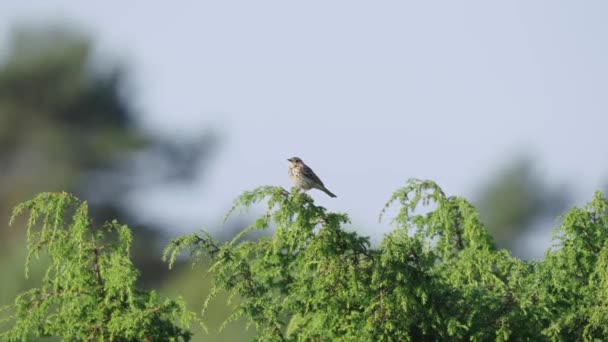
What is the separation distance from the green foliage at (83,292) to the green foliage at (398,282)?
0.28 m

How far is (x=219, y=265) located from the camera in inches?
257

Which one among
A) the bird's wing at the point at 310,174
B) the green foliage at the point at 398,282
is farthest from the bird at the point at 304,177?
the green foliage at the point at 398,282

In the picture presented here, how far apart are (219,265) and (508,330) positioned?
5.07 feet

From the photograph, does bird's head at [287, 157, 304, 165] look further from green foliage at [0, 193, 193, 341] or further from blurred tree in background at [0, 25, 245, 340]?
blurred tree in background at [0, 25, 245, 340]

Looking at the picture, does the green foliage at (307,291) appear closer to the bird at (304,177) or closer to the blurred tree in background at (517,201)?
the bird at (304,177)

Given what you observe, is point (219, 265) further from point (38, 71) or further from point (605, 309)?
point (38, 71)

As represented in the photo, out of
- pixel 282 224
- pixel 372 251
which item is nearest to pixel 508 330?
pixel 372 251

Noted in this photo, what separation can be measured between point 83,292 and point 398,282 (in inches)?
62.3

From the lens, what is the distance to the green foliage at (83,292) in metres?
6.12

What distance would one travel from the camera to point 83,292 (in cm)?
622

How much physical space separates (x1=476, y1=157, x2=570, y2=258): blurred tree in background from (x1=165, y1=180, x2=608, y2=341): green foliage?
1765 inches

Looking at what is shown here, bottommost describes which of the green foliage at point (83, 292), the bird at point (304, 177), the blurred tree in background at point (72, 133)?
the green foliage at point (83, 292)

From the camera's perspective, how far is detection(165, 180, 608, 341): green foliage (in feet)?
20.1

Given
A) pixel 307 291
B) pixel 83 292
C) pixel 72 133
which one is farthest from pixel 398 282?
pixel 72 133
